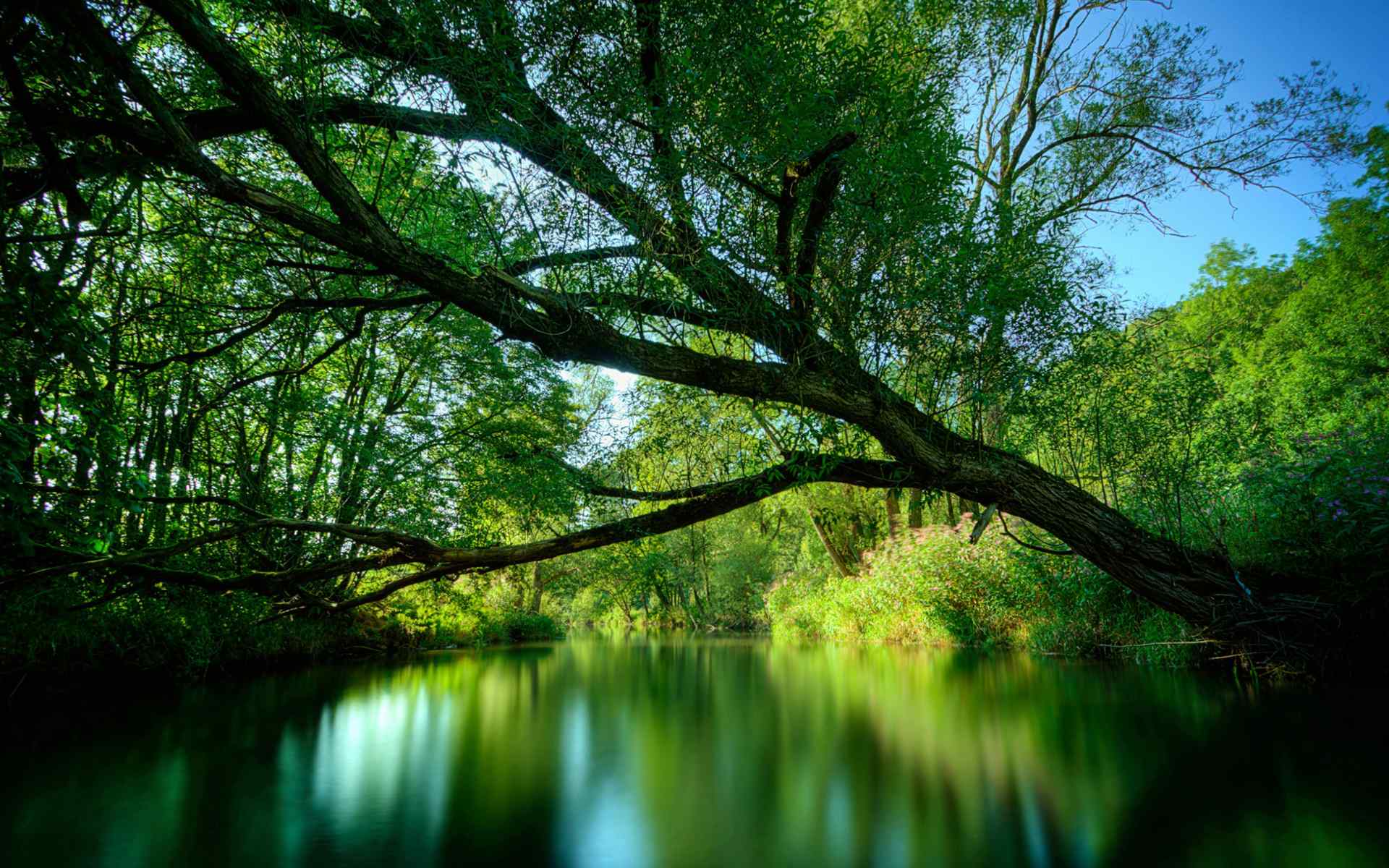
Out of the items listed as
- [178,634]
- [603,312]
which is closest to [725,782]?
[603,312]

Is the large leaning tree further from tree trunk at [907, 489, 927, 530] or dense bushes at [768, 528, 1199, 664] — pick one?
tree trunk at [907, 489, 927, 530]

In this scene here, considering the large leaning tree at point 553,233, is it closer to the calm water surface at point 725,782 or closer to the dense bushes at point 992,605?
the calm water surface at point 725,782

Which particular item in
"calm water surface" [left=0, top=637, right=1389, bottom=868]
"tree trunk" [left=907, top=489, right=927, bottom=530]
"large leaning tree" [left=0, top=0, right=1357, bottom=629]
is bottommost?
"calm water surface" [left=0, top=637, right=1389, bottom=868]

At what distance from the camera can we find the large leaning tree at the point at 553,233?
3.11m

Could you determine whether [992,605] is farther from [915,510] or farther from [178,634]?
[178,634]

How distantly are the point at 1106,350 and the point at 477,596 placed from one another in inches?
553

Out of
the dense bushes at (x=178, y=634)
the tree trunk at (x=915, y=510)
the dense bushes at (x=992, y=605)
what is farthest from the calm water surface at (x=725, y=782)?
the tree trunk at (x=915, y=510)

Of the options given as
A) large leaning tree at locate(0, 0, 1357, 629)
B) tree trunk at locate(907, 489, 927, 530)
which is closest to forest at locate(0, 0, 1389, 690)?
large leaning tree at locate(0, 0, 1357, 629)

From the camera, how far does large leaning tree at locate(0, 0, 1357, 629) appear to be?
3.11 metres

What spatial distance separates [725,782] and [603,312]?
3.23 meters

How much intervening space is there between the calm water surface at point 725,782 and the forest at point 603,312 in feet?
4.20

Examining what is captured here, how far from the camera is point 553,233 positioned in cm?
404

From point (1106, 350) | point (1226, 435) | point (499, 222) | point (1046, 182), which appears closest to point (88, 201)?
point (499, 222)

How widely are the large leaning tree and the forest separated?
32mm
